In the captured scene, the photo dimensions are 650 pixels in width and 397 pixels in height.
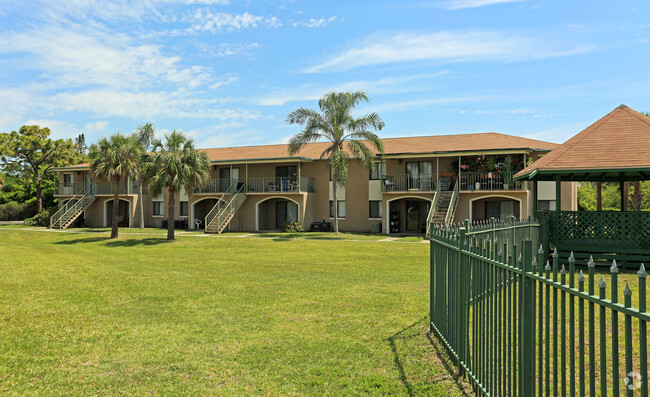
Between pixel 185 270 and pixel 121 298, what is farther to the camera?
pixel 185 270

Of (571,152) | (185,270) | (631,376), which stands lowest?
(185,270)

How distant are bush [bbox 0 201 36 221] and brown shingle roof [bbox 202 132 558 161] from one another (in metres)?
25.9

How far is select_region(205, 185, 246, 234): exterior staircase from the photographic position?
1352 inches

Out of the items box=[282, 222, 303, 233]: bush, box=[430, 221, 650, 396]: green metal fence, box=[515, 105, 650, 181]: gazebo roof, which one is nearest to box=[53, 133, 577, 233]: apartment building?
box=[282, 222, 303, 233]: bush

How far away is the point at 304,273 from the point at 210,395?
9.55 m

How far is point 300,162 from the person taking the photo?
3741cm

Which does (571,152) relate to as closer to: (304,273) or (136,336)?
(304,273)

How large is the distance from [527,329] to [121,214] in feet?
151

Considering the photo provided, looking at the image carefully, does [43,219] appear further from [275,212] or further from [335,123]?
[335,123]

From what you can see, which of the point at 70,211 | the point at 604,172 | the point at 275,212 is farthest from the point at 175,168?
the point at 604,172

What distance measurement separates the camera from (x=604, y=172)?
16.7 meters

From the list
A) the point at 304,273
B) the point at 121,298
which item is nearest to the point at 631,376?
the point at 121,298

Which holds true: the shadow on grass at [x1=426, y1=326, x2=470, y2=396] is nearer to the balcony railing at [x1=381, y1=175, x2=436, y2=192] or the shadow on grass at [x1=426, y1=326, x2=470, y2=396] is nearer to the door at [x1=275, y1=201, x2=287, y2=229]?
the balcony railing at [x1=381, y1=175, x2=436, y2=192]

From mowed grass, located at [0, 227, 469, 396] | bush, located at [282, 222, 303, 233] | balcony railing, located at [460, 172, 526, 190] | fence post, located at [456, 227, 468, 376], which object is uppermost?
balcony railing, located at [460, 172, 526, 190]
